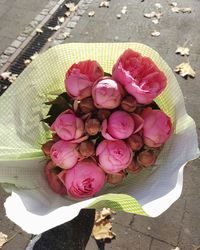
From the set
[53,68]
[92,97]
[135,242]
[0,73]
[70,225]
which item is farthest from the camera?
[0,73]

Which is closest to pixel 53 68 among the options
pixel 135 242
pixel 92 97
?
pixel 92 97

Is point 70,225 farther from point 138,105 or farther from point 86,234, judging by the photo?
point 138,105

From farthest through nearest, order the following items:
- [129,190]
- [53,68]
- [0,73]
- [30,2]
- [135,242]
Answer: [30,2] < [0,73] < [135,242] < [53,68] < [129,190]

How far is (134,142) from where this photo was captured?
1.36 m

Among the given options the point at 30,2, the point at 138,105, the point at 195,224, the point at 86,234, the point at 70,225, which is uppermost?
the point at 138,105

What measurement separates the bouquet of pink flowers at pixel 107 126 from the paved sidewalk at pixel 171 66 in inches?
82.2

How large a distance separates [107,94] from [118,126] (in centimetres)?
12

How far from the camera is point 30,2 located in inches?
248

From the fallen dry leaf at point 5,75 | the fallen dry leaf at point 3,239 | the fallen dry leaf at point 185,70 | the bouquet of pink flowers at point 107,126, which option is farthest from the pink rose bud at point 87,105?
the fallen dry leaf at point 5,75

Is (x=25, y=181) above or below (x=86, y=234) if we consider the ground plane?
above

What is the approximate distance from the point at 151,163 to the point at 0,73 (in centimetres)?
405

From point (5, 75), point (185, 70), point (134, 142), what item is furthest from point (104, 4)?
point (134, 142)

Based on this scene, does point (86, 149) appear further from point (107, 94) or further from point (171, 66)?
point (171, 66)

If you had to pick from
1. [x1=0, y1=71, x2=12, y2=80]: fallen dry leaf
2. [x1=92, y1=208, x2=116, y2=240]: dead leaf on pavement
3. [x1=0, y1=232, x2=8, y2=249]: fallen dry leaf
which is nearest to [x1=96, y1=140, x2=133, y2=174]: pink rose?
[x1=92, y1=208, x2=116, y2=240]: dead leaf on pavement
